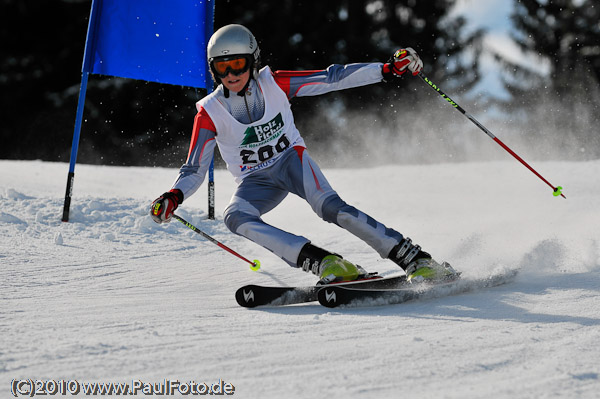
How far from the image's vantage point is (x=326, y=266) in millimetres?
3088

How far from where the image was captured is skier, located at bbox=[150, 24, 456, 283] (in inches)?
125

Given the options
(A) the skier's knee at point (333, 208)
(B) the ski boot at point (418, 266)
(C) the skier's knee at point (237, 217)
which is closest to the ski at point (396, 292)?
(B) the ski boot at point (418, 266)

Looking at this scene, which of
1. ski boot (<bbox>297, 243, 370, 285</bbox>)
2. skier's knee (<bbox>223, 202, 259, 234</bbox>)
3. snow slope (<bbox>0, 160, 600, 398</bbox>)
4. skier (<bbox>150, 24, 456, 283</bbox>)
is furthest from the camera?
skier's knee (<bbox>223, 202, 259, 234</bbox>)

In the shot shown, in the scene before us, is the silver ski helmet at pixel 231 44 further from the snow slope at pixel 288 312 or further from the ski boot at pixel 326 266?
the snow slope at pixel 288 312

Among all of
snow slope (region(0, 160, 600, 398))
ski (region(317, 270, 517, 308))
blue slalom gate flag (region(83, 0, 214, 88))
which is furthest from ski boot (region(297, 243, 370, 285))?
blue slalom gate flag (region(83, 0, 214, 88))

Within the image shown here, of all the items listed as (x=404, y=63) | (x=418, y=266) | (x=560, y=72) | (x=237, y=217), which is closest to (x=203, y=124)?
(x=237, y=217)

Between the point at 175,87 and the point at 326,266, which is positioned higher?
the point at 175,87

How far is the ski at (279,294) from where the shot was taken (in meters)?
2.92

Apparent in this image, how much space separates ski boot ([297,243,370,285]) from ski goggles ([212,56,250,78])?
0.92 m

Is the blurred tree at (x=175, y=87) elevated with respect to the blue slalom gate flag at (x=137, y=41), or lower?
elevated

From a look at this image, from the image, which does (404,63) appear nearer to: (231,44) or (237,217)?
(231,44)

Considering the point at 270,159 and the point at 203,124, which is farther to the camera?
the point at 270,159

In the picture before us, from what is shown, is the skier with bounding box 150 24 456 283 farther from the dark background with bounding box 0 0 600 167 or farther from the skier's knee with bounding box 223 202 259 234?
the dark background with bounding box 0 0 600 167

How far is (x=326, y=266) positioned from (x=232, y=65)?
3.54 feet
